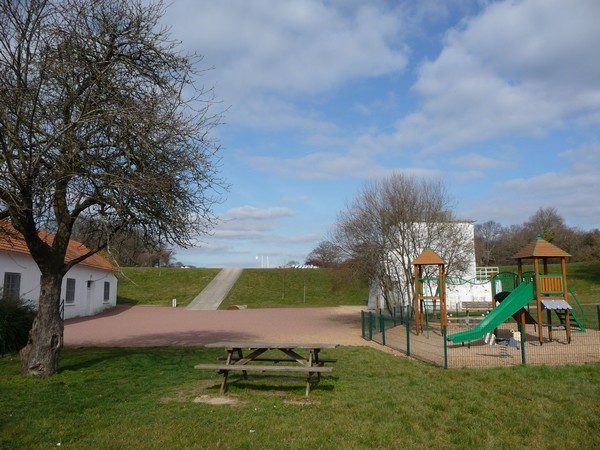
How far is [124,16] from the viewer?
364 inches

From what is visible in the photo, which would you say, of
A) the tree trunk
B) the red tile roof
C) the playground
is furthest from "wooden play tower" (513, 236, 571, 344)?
the red tile roof

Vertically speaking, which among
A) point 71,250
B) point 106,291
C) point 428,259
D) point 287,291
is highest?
point 71,250

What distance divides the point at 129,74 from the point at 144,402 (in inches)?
248

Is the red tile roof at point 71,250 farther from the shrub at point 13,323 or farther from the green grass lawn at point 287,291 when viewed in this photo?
the green grass lawn at point 287,291

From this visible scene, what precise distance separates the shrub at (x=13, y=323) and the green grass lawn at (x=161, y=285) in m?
27.5

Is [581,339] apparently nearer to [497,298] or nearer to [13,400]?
[497,298]

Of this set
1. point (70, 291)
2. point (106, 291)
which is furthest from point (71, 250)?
point (106, 291)

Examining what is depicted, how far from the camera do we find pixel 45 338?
29.9 feet

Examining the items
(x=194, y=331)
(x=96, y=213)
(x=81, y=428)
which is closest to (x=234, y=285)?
(x=194, y=331)

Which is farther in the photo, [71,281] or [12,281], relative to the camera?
[71,281]

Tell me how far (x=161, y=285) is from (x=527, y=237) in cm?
5746

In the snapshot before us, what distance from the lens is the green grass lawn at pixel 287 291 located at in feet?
148

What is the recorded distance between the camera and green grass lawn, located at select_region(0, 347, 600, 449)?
540cm

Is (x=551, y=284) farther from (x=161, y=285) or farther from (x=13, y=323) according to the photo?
(x=161, y=285)
